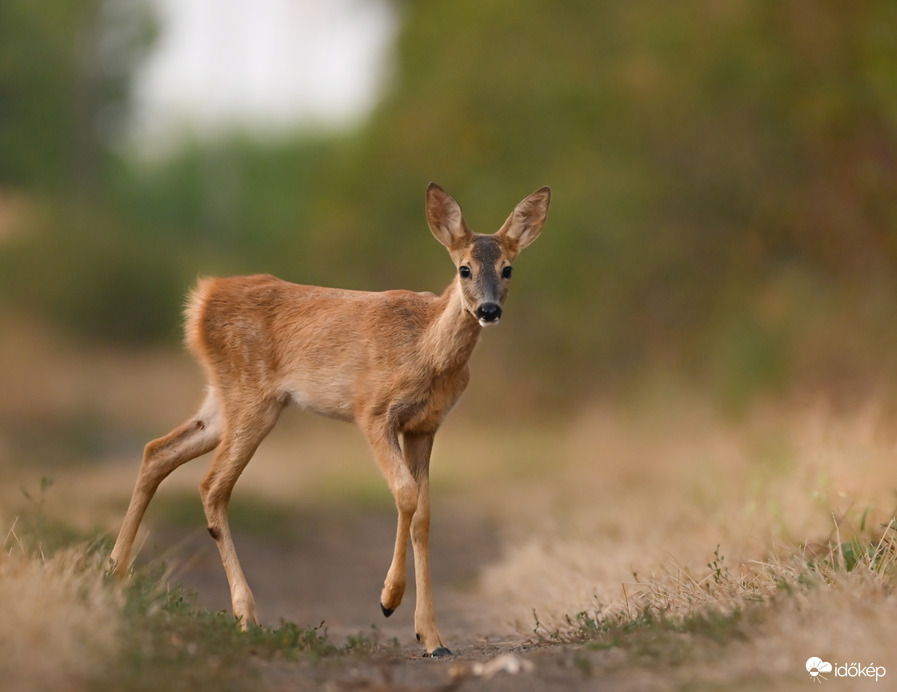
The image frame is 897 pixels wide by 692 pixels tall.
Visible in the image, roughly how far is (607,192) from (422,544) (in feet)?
42.8

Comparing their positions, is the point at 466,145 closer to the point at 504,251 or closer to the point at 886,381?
the point at 886,381

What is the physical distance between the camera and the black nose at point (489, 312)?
739cm

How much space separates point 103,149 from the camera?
23312 mm

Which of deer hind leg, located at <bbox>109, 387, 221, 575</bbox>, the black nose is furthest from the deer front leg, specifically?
deer hind leg, located at <bbox>109, 387, 221, 575</bbox>

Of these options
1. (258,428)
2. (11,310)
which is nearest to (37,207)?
(11,310)

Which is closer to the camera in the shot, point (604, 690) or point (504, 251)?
point (604, 690)

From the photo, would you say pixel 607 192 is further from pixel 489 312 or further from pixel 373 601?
pixel 489 312

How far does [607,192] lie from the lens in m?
20.0

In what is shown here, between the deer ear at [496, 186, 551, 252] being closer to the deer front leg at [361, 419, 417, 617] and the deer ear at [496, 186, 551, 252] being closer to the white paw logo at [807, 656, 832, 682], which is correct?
the deer front leg at [361, 419, 417, 617]

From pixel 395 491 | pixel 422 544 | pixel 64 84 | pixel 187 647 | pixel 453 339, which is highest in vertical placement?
pixel 64 84

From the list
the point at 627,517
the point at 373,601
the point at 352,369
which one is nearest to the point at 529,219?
Answer: the point at 352,369

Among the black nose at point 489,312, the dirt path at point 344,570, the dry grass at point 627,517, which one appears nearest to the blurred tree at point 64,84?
the dry grass at point 627,517

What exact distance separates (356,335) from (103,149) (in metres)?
16.5

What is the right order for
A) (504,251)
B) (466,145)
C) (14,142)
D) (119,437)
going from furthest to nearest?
(466,145) → (14,142) → (119,437) → (504,251)
